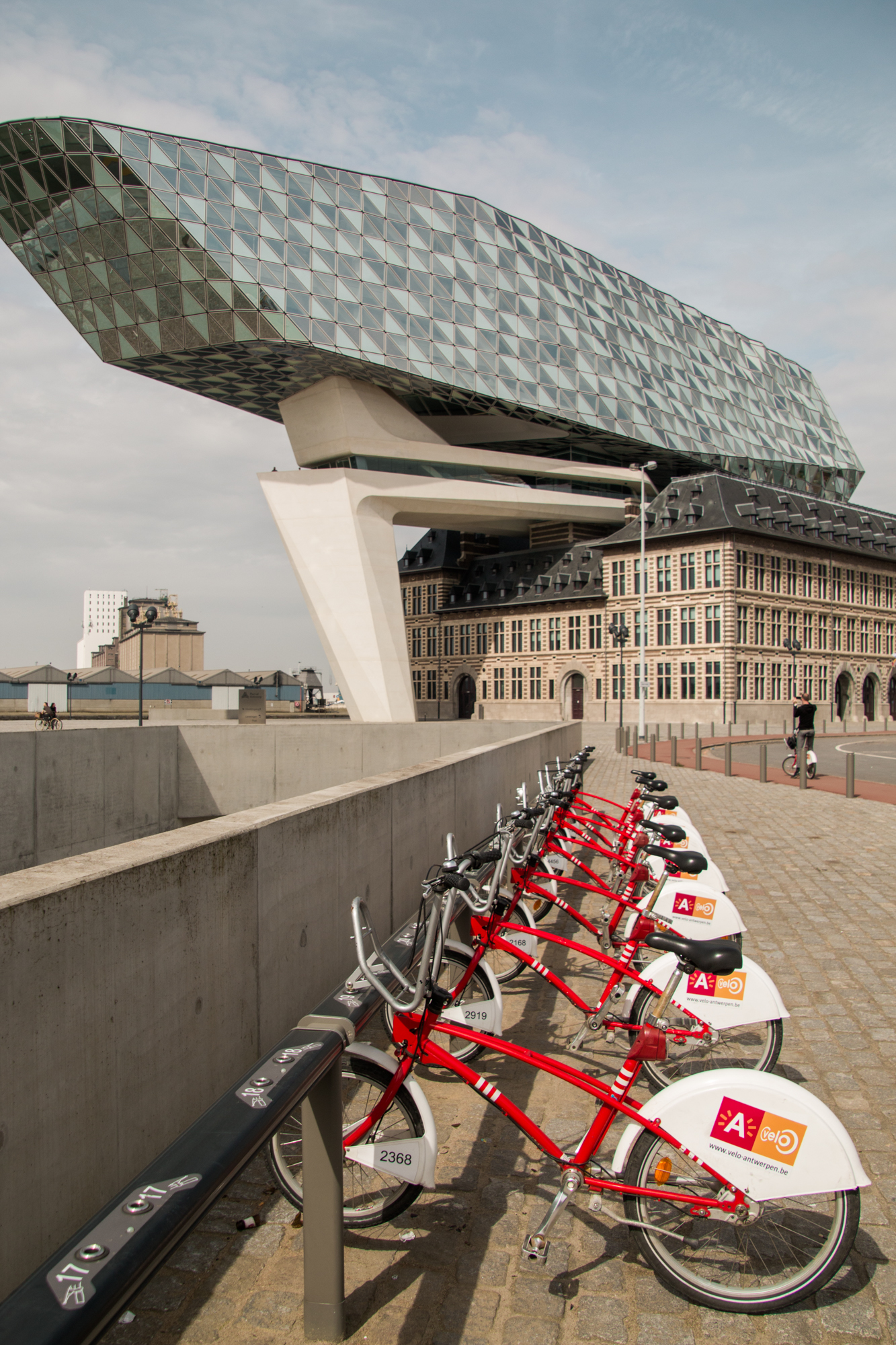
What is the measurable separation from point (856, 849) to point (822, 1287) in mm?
9838

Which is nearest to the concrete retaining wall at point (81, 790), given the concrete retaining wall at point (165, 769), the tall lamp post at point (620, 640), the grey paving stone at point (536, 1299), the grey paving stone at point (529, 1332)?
the concrete retaining wall at point (165, 769)

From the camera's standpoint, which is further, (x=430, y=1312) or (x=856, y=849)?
(x=856, y=849)

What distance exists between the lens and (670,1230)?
3.13 meters

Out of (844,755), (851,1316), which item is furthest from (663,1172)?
(844,755)

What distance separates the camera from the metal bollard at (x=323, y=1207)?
267cm

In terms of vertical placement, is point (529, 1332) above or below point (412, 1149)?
below

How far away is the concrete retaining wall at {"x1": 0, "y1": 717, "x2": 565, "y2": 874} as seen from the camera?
52.2 ft

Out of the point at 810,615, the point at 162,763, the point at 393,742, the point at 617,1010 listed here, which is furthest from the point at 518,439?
the point at 617,1010

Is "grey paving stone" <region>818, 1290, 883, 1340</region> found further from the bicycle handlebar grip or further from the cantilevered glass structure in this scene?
the cantilevered glass structure

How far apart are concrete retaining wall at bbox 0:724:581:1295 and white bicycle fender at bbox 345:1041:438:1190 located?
91 centimetres

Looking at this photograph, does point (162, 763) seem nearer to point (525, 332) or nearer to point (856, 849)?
point (856, 849)

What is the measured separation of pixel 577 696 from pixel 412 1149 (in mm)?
66517

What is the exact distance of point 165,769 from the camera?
67.1ft

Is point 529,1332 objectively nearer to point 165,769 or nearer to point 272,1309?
point 272,1309
